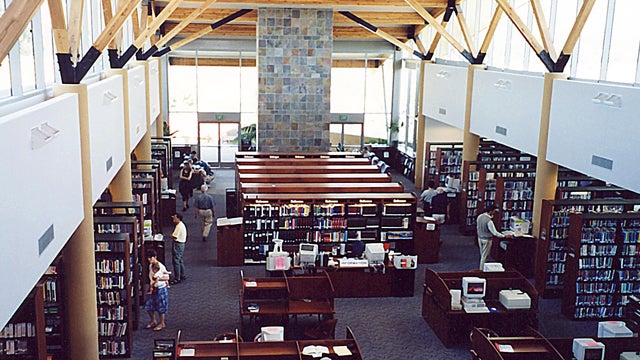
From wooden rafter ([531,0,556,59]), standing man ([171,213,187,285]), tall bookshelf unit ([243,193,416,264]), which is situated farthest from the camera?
tall bookshelf unit ([243,193,416,264])

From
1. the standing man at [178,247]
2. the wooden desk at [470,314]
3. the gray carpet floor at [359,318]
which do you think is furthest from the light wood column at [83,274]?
the wooden desk at [470,314]

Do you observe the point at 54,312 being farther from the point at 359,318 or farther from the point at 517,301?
the point at 517,301

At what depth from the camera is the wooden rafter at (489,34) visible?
15375 mm

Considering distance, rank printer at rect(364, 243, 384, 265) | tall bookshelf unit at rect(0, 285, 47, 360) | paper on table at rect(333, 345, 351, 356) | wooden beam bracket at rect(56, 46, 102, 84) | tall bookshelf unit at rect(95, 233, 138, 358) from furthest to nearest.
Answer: printer at rect(364, 243, 384, 265), tall bookshelf unit at rect(95, 233, 138, 358), paper on table at rect(333, 345, 351, 356), wooden beam bracket at rect(56, 46, 102, 84), tall bookshelf unit at rect(0, 285, 47, 360)

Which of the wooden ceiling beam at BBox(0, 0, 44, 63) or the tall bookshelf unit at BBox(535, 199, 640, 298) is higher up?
the wooden ceiling beam at BBox(0, 0, 44, 63)

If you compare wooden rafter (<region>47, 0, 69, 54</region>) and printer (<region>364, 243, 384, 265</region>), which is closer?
wooden rafter (<region>47, 0, 69, 54</region>)

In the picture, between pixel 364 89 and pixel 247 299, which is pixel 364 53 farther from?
Answer: pixel 247 299

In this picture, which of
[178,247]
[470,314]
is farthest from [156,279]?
[470,314]

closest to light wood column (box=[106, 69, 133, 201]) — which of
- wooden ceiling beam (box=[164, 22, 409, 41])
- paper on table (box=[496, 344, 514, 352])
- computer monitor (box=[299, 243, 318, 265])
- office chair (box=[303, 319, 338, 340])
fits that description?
computer monitor (box=[299, 243, 318, 265])

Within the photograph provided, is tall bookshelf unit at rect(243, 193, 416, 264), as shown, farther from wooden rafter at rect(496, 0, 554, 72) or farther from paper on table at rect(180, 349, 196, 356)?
paper on table at rect(180, 349, 196, 356)

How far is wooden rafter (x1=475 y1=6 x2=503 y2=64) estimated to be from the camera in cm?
1538

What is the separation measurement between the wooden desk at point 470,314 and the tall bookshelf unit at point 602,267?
1.19 metres

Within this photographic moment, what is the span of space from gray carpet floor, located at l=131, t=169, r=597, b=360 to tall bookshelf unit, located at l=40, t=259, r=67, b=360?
1.15m

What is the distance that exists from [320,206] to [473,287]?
4.11 m
